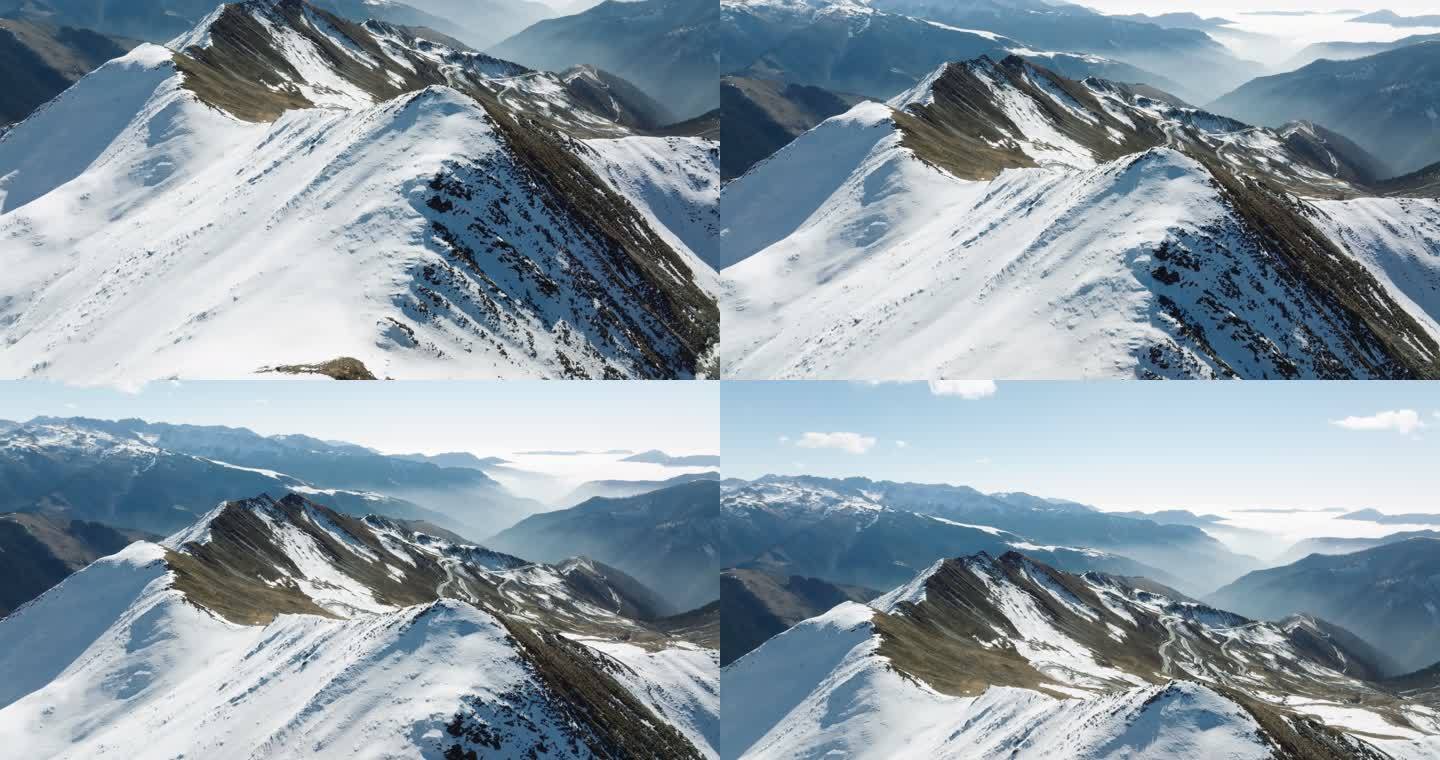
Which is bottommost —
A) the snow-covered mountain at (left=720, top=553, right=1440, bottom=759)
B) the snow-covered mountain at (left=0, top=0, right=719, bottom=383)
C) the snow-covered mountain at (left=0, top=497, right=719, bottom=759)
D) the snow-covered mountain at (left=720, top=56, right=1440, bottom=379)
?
the snow-covered mountain at (left=720, top=553, right=1440, bottom=759)

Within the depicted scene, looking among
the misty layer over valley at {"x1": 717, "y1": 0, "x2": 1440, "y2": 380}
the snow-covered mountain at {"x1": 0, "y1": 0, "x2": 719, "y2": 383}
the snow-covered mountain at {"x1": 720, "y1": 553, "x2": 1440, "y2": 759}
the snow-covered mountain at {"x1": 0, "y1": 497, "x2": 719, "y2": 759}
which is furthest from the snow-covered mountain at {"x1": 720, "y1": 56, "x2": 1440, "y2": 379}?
the snow-covered mountain at {"x1": 0, "y1": 497, "x2": 719, "y2": 759}

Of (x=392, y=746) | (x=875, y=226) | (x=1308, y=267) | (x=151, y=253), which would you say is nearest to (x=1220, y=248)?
(x=1308, y=267)

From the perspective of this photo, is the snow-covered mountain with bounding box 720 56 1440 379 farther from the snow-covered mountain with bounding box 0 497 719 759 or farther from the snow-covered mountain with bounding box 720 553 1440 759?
the snow-covered mountain with bounding box 0 497 719 759

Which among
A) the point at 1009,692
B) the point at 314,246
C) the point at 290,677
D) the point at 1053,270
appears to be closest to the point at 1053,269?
the point at 1053,270

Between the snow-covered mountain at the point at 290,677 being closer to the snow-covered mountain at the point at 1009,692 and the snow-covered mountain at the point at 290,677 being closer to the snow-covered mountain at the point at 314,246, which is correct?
the snow-covered mountain at the point at 1009,692

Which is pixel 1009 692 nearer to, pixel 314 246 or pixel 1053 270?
pixel 1053 270

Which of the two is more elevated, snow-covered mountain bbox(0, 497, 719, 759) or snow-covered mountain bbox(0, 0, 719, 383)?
snow-covered mountain bbox(0, 0, 719, 383)

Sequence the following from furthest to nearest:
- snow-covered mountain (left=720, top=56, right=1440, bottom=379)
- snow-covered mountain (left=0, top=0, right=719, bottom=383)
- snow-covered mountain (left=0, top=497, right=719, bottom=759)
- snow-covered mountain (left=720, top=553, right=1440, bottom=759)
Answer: snow-covered mountain (left=720, top=56, right=1440, bottom=379) < snow-covered mountain (left=0, top=0, right=719, bottom=383) < snow-covered mountain (left=720, top=553, right=1440, bottom=759) < snow-covered mountain (left=0, top=497, right=719, bottom=759)

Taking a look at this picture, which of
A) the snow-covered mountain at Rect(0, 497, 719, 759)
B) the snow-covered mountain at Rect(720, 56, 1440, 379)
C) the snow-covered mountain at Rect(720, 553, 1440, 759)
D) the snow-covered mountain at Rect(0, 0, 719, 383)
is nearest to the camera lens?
the snow-covered mountain at Rect(0, 497, 719, 759)
